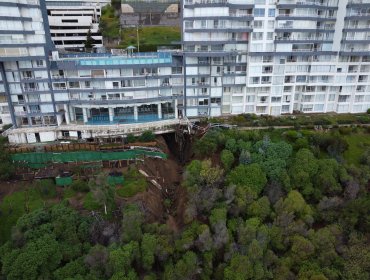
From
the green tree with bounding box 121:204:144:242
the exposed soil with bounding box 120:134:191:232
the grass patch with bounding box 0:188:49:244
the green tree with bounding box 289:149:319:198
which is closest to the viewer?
the green tree with bounding box 121:204:144:242

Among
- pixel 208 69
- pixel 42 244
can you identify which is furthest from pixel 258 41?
pixel 42 244

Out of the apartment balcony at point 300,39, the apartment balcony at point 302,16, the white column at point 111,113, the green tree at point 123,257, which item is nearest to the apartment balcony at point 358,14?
the apartment balcony at point 302,16

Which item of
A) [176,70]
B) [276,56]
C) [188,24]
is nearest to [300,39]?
[276,56]

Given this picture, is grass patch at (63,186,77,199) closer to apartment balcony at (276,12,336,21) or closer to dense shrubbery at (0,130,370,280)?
dense shrubbery at (0,130,370,280)

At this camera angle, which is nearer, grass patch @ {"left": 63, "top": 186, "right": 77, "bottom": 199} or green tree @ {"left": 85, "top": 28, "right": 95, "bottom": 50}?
grass patch @ {"left": 63, "top": 186, "right": 77, "bottom": 199}

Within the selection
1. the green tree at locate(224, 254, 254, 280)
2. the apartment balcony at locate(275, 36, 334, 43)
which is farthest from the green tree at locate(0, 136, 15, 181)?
the apartment balcony at locate(275, 36, 334, 43)

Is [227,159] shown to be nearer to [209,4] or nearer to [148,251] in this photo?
[148,251]

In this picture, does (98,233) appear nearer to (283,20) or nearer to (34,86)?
(34,86)

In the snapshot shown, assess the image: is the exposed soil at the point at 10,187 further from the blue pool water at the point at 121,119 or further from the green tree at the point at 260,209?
the green tree at the point at 260,209
